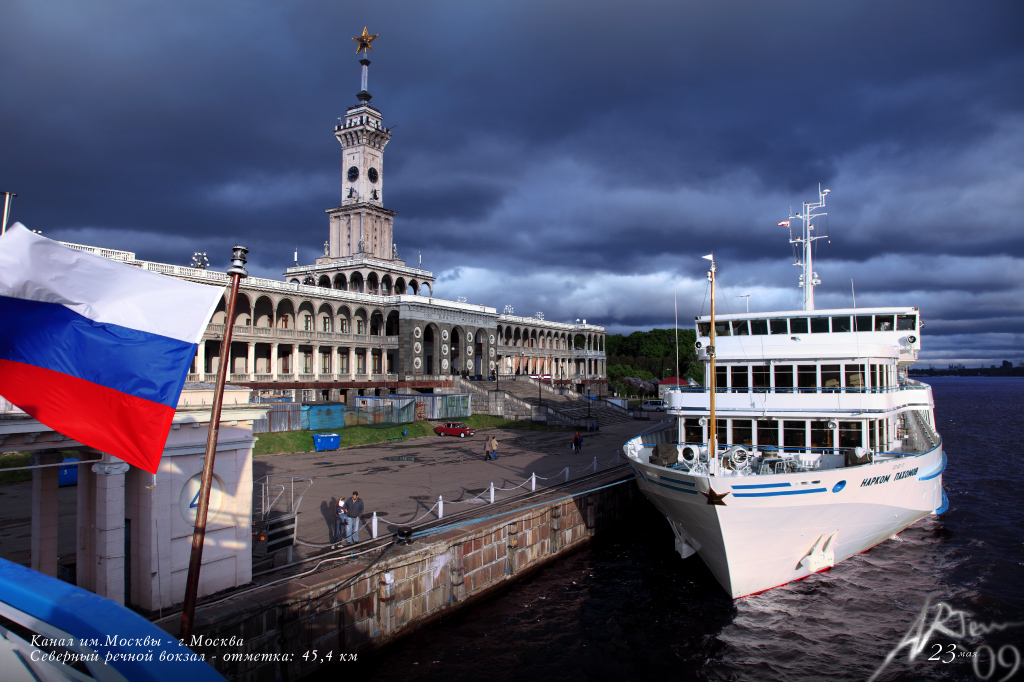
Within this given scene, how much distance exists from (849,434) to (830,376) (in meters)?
2.21

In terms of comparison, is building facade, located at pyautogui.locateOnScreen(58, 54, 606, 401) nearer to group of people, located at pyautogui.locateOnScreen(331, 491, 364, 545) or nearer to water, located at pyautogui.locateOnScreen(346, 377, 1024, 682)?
group of people, located at pyautogui.locateOnScreen(331, 491, 364, 545)

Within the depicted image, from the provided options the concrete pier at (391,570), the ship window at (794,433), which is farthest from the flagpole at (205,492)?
the ship window at (794,433)

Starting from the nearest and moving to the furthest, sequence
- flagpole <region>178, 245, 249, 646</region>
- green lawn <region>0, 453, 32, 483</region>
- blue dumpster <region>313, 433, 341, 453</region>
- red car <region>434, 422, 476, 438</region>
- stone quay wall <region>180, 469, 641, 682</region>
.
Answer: flagpole <region>178, 245, 249, 646</region>
stone quay wall <region>180, 469, 641, 682</region>
green lawn <region>0, 453, 32, 483</region>
blue dumpster <region>313, 433, 341, 453</region>
red car <region>434, 422, 476, 438</region>

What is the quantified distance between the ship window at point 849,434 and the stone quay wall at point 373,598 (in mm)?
10596

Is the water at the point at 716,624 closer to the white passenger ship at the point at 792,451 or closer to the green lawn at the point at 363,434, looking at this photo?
the white passenger ship at the point at 792,451

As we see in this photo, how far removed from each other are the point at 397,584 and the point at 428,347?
61.1 metres

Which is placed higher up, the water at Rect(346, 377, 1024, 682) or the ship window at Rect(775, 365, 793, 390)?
the ship window at Rect(775, 365, 793, 390)

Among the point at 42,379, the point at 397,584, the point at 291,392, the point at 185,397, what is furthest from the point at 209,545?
the point at 291,392

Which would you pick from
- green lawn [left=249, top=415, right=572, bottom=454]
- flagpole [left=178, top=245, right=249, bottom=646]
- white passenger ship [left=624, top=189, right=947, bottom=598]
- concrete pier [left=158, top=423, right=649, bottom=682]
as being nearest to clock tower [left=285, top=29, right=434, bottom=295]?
green lawn [left=249, top=415, right=572, bottom=454]

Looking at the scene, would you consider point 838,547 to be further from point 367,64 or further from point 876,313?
point 367,64

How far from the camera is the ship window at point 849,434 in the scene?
20.9 metres

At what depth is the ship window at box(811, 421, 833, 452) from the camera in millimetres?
21062

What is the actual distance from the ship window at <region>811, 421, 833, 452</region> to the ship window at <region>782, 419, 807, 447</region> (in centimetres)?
31

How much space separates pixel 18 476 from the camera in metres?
28.1
